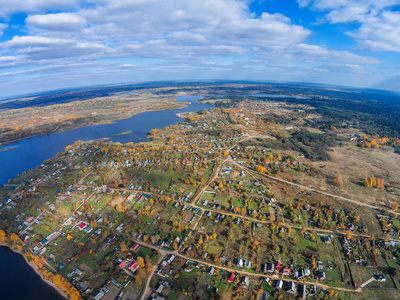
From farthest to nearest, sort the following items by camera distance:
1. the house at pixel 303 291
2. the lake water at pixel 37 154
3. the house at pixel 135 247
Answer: the house at pixel 135 247, the lake water at pixel 37 154, the house at pixel 303 291

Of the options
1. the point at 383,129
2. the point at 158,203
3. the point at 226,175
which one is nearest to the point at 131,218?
the point at 158,203

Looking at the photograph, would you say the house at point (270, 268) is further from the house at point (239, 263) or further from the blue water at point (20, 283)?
the blue water at point (20, 283)

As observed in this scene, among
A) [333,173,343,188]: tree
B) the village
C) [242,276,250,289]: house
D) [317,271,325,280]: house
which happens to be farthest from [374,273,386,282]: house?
[333,173,343,188]: tree

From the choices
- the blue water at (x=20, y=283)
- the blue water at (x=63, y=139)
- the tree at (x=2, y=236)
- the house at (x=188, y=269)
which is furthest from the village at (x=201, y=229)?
the blue water at (x=63, y=139)

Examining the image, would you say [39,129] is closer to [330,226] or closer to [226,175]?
[226,175]

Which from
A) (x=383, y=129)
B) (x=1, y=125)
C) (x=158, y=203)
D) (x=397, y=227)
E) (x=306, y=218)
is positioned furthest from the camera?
(x=1, y=125)
